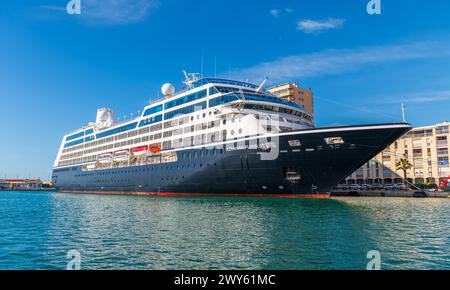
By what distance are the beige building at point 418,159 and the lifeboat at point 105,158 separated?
64.4 metres

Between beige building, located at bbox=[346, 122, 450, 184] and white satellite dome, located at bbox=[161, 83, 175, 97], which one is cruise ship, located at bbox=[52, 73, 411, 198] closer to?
white satellite dome, located at bbox=[161, 83, 175, 97]

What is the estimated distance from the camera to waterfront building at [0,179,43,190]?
163450mm

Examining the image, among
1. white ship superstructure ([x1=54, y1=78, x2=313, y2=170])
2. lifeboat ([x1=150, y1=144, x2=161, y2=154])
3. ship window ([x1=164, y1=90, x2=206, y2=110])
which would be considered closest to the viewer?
white ship superstructure ([x1=54, y1=78, x2=313, y2=170])

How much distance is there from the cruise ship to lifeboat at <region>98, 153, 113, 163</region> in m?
1.75

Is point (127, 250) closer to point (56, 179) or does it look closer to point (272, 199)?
point (272, 199)

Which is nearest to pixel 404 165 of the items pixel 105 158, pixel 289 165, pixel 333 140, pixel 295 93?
pixel 295 93

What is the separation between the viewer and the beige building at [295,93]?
107713mm

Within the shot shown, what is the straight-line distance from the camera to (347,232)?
55.6 feet

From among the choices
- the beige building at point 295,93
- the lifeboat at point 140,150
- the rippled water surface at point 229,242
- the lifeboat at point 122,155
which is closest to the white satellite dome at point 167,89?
the lifeboat at point 140,150

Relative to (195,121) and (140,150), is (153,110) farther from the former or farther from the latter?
(195,121)

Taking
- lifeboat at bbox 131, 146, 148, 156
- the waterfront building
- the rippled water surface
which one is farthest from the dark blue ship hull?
the waterfront building

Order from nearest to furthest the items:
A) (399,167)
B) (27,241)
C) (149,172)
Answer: (27,241) < (149,172) < (399,167)
